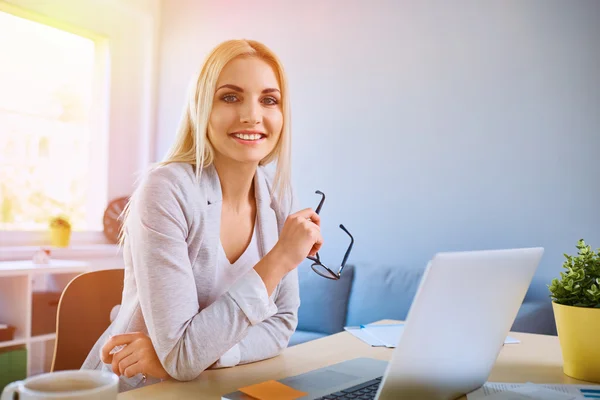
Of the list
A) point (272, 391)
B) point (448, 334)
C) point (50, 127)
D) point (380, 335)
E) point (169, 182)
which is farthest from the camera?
point (50, 127)

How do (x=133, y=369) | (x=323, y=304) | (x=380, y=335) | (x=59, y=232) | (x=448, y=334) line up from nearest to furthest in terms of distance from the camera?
(x=448, y=334) < (x=133, y=369) < (x=380, y=335) < (x=323, y=304) < (x=59, y=232)

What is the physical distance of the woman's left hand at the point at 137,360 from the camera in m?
0.98

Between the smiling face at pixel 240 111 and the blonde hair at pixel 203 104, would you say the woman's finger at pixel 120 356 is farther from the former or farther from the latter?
the smiling face at pixel 240 111

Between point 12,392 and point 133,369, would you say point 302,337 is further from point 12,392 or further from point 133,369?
point 12,392

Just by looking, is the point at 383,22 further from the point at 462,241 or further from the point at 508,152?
the point at 462,241

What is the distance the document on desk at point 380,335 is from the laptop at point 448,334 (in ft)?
0.88

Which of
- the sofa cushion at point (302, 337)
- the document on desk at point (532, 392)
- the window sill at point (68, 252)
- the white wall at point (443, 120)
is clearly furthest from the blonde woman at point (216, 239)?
the window sill at point (68, 252)

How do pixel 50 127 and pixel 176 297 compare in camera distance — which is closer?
pixel 176 297

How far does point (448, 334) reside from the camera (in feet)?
2.38

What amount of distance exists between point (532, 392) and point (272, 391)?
0.39m

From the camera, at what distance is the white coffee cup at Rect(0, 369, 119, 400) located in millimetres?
490

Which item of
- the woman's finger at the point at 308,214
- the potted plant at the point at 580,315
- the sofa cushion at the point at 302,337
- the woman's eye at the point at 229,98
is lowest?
the sofa cushion at the point at 302,337

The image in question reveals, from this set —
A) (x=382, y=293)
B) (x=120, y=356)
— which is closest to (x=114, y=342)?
(x=120, y=356)

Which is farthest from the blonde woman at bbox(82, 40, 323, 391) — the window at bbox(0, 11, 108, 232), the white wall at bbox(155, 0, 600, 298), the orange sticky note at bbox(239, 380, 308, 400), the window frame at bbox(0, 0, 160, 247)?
the window frame at bbox(0, 0, 160, 247)
